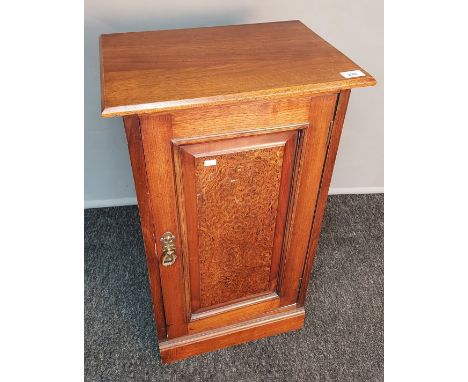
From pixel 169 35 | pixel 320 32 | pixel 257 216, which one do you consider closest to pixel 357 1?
pixel 320 32

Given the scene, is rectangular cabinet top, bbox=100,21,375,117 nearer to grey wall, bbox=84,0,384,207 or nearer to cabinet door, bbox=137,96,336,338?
cabinet door, bbox=137,96,336,338

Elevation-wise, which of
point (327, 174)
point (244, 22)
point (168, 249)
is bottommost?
point (168, 249)

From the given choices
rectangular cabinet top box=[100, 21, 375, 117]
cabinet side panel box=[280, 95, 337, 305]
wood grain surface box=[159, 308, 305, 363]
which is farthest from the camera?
wood grain surface box=[159, 308, 305, 363]

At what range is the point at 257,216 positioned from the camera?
0.94m

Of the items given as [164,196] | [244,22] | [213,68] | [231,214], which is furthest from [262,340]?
[244,22]

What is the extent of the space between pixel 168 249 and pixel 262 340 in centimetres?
48

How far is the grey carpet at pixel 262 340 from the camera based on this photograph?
3.69 ft

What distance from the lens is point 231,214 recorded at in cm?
92

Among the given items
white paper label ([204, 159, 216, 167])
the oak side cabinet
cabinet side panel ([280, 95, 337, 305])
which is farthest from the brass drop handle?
cabinet side panel ([280, 95, 337, 305])

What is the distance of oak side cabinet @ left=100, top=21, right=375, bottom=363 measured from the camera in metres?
0.74

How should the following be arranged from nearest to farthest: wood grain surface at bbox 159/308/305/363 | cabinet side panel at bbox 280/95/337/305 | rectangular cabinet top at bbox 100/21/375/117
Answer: rectangular cabinet top at bbox 100/21/375/117 → cabinet side panel at bbox 280/95/337/305 → wood grain surface at bbox 159/308/305/363

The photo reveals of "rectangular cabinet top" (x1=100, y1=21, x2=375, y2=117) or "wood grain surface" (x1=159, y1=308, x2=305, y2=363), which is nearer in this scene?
"rectangular cabinet top" (x1=100, y1=21, x2=375, y2=117)

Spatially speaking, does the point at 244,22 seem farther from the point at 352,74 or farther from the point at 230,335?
the point at 230,335

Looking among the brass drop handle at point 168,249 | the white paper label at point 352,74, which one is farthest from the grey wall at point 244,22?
the brass drop handle at point 168,249
